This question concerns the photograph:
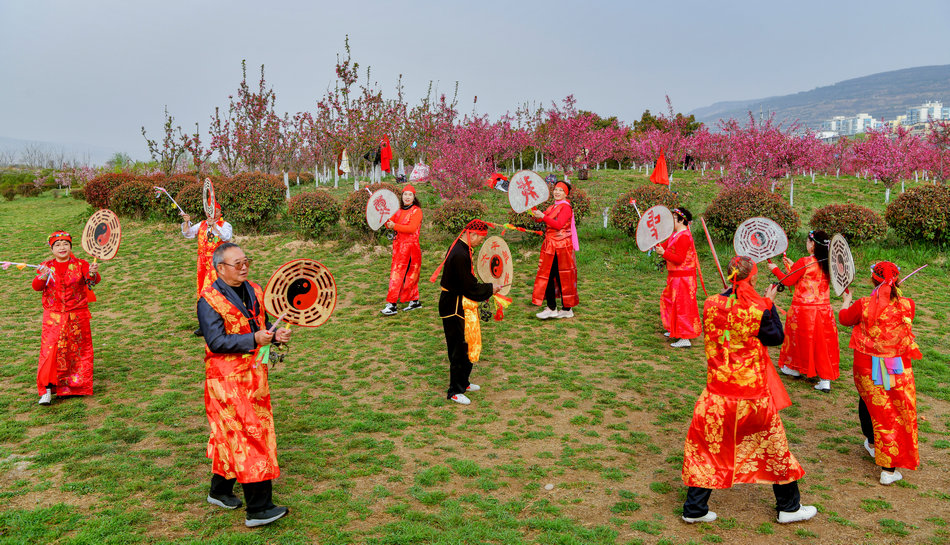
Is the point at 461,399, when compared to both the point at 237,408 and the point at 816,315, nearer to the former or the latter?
the point at 237,408

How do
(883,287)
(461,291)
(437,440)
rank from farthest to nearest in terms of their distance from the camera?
(461,291) < (437,440) < (883,287)

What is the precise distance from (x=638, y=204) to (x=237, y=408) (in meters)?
10.6

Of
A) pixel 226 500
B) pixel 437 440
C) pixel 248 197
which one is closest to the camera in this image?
pixel 226 500

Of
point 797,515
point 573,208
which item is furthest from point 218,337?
point 573,208

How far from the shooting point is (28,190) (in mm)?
A: 28922

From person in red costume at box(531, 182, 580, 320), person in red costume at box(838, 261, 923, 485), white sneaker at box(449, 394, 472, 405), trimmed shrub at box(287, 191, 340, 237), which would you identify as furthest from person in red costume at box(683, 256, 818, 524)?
trimmed shrub at box(287, 191, 340, 237)

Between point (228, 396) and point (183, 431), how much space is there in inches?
87.2

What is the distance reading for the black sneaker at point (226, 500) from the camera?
163 inches

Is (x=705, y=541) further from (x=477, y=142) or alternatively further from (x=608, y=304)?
(x=477, y=142)

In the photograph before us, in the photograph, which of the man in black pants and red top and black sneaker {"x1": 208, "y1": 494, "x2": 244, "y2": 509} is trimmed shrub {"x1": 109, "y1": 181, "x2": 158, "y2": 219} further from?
black sneaker {"x1": 208, "y1": 494, "x2": 244, "y2": 509}

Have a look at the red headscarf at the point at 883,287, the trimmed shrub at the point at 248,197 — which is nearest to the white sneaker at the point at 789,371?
the red headscarf at the point at 883,287

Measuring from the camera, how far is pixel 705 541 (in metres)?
3.90

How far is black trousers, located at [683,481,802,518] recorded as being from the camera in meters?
4.05

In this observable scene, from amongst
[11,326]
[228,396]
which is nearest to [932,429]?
[228,396]
